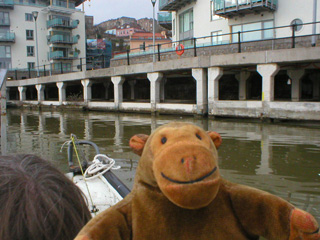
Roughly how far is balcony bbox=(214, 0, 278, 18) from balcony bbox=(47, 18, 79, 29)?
35.0m

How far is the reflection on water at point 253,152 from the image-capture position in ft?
17.4

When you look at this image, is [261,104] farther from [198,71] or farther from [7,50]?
[7,50]

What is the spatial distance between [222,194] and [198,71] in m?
15.5

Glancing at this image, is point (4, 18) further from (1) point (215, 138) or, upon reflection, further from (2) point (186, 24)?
(1) point (215, 138)

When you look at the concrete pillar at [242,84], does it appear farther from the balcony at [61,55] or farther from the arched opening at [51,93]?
the balcony at [61,55]

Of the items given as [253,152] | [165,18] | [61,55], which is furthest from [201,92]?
[61,55]

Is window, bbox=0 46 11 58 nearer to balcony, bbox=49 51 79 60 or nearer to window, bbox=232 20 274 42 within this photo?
balcony, bbox=49 51 79 60

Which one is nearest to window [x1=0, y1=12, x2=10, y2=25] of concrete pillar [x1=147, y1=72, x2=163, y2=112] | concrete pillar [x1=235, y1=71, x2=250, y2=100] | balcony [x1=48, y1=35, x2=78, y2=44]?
balcony [x1=48, y1=35, x2=78, y2=44]

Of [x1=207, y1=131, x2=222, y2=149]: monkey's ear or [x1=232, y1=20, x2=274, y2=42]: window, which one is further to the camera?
[x1=232, y1=20, x2=274, y2=42]: window

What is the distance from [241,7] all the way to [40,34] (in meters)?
41.0

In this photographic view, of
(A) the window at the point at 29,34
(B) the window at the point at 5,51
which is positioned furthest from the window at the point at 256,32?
(B) the window at the point at 5,51

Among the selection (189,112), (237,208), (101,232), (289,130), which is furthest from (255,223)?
(189,112)

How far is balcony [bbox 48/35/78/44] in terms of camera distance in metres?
52.0

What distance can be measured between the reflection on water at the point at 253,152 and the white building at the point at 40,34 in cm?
3981
